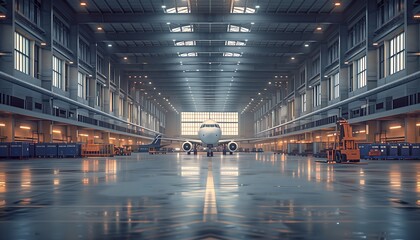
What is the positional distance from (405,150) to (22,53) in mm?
41090

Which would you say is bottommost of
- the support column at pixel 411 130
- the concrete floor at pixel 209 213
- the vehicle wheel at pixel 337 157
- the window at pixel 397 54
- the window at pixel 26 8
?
the vehicle wheel at pixel 337 157

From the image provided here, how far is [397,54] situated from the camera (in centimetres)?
4797

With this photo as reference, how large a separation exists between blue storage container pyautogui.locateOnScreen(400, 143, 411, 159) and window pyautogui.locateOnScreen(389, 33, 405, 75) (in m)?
7.97

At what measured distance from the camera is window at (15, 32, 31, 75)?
1825 inches

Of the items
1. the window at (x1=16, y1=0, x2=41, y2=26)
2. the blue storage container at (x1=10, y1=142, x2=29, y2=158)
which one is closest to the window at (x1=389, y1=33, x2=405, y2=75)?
the blue storage container at (x1=10, y1=142, x2=29, y2=158)

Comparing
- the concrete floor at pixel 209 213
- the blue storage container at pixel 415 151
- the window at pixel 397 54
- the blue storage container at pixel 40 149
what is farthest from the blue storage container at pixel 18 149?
the window at pixel 397 54

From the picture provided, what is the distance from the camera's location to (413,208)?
8.41m

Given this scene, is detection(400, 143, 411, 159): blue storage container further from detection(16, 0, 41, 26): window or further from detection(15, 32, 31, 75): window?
detection(16, 0, 41, 26): window

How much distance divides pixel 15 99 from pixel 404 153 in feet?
126

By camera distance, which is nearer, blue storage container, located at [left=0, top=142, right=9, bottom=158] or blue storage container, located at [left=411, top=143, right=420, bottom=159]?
blue storage container, located at [left=0, top=142, right=9, bottom=158]

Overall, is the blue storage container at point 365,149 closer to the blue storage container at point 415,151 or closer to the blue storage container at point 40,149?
the blue storage container at point 415,151

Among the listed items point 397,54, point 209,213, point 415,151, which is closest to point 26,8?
point 397,54

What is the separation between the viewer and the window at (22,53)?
46.4m

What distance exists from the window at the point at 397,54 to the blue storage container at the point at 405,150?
7.97 m
